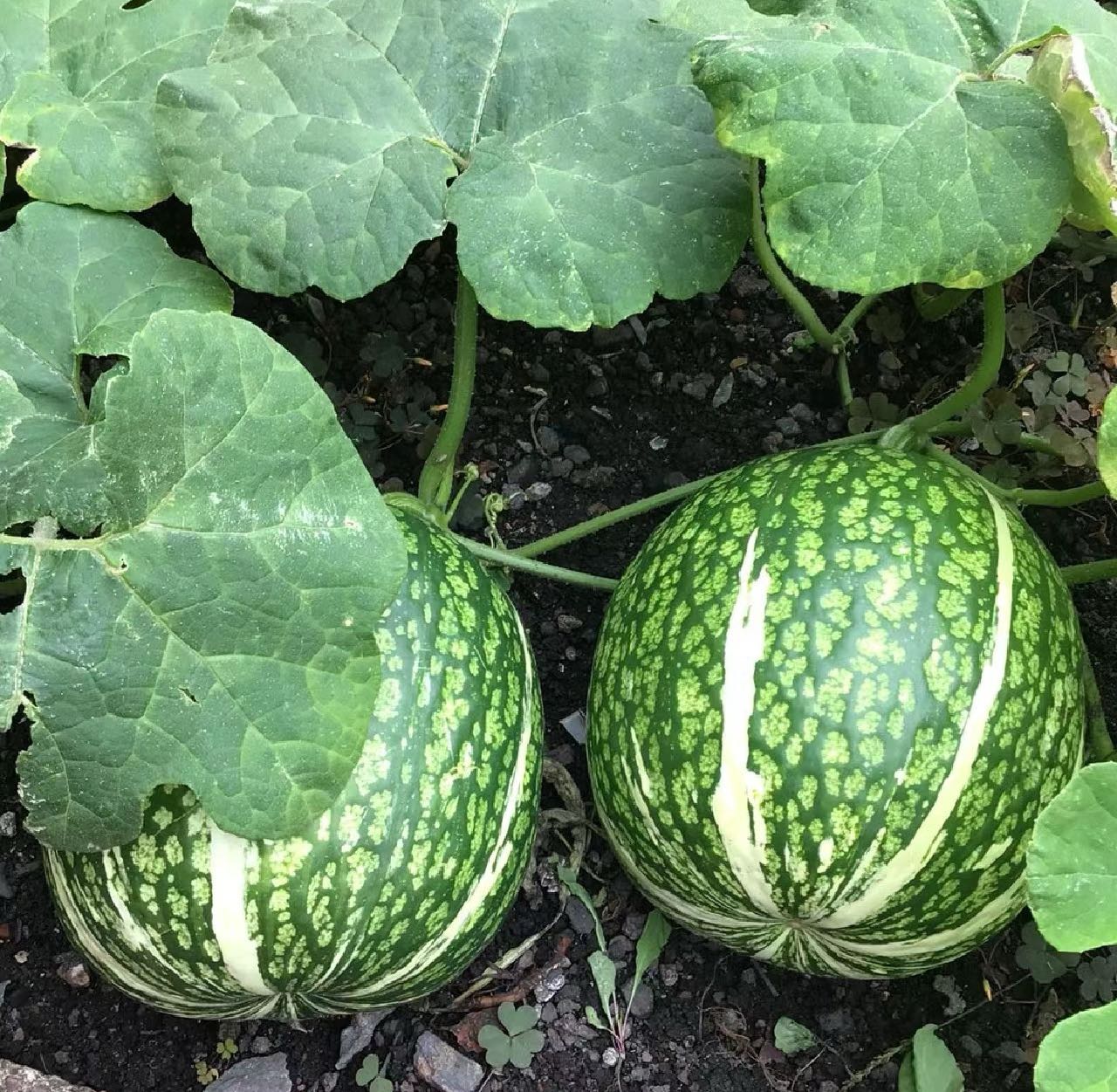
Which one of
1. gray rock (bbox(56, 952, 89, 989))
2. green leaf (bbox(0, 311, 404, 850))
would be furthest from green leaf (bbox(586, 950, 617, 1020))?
gray rock (bbox(56, 952, 89, 989))

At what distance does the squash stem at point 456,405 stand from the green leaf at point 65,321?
39 centimetres

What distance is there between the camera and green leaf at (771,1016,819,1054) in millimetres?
2160

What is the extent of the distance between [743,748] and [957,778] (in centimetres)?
30

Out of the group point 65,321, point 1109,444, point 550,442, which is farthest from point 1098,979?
point 65,321

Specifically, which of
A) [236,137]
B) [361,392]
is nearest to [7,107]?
[236,137]

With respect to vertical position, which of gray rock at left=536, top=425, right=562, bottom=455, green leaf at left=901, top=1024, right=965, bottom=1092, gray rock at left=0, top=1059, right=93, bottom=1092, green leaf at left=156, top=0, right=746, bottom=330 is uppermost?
green leaf at left=156, top=0, right=746, bottom=330

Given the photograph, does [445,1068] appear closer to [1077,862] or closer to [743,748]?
[743,748]

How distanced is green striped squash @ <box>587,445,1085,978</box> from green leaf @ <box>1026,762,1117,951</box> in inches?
7.9

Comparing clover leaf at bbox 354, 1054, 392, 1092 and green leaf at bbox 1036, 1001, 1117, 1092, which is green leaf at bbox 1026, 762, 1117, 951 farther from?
clover leaf at bbox 354, 1054, 392, 1092

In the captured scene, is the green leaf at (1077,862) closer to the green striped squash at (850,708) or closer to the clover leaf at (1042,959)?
the green striped squash at (850,708)

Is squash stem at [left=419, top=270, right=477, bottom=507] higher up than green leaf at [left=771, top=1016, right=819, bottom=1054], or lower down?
higher up

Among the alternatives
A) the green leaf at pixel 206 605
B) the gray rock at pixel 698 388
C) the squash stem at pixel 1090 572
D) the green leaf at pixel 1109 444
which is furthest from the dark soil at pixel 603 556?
the green leaf at pixel 1109 444

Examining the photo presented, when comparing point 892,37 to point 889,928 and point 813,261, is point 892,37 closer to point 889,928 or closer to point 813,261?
point 813,261

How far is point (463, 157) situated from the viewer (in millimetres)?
1825
